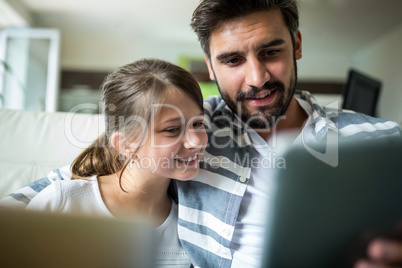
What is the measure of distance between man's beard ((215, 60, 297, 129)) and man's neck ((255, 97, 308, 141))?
3 cm

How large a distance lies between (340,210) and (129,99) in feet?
2.55

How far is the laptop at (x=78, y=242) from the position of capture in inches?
12.1

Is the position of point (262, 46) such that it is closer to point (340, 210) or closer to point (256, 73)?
point (256, 73)

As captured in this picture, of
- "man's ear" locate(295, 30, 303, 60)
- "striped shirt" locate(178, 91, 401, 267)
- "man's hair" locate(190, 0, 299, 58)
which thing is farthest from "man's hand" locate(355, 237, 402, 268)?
"man's ear" locate(295, 30, 303, 60)

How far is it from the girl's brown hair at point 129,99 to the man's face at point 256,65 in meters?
0.18

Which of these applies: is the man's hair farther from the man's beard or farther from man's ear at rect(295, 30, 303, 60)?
the man's beard

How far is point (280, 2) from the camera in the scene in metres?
1.11

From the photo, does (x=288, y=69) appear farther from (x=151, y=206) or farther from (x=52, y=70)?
(x=52, y=70)

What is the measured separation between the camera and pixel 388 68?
539 cm

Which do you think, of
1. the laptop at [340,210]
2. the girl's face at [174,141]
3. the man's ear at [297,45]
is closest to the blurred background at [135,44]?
the man's ear at [297,45]

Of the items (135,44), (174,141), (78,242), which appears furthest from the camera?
(135,44)

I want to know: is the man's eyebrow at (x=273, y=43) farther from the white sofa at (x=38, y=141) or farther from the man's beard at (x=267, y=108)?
the white sofa at (x=38, y=141)

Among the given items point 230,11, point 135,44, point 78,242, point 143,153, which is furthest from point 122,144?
point 135,44

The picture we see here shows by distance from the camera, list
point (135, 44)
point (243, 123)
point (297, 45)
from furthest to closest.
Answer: point (135, 44), point (297, 45), point (243, 123)
